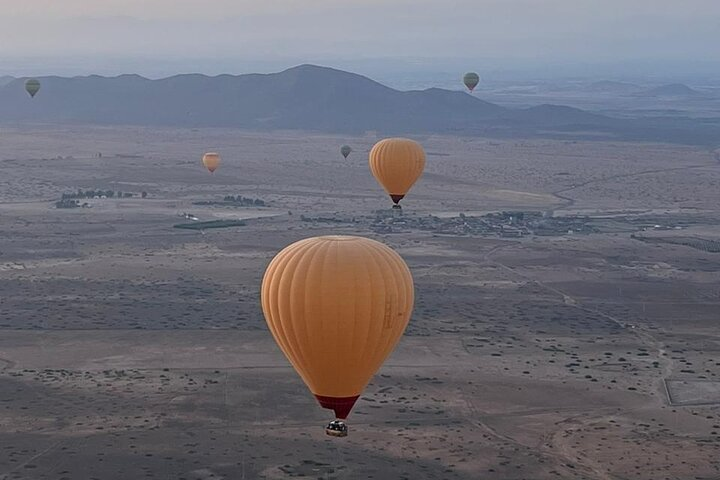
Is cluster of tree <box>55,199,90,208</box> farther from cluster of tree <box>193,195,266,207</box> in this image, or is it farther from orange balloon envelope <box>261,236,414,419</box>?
orange balloon envelope <box>261,236,414,419</box>

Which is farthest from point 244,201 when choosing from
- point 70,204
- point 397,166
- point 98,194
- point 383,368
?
point 383,368

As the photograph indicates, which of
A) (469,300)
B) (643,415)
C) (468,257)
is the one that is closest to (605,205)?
(468,257)

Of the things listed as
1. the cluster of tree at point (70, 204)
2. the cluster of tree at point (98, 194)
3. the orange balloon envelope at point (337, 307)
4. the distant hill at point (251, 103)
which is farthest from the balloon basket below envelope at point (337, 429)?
the distant hill at point (251, 103)

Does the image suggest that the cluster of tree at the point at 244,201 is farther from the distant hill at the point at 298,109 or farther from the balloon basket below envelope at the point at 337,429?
the distant hill at the point at 298,109

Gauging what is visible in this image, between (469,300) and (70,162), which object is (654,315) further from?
(70,162)

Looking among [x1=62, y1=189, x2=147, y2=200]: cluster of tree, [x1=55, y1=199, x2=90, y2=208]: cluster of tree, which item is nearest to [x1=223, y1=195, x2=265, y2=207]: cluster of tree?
[x1=62, y1=189, x2=147, y2=200]: cluster of tree

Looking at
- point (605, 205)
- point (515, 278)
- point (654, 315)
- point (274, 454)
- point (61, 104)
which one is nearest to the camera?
point (274, 454)
